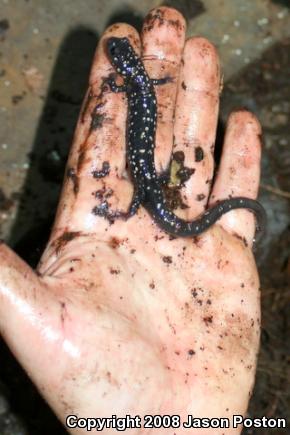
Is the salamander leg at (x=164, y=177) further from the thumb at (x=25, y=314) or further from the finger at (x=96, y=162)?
the thumb at (x=25, y=314)

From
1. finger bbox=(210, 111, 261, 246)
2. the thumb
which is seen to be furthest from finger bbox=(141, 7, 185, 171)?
the thumb

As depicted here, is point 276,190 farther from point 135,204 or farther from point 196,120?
point 135,204

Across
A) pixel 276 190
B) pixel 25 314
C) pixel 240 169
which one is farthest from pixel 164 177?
pixel 25 314

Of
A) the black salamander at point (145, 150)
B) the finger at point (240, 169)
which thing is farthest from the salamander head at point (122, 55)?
the finger at point (240, 169)

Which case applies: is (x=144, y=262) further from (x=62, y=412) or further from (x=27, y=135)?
(x=27, y=135)

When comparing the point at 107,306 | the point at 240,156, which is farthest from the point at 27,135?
the point at 107,306

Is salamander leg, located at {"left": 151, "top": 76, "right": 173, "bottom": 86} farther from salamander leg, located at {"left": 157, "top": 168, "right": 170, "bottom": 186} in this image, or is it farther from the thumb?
the thumb
